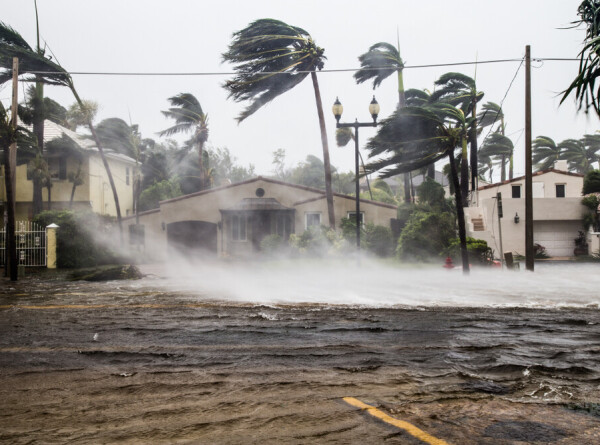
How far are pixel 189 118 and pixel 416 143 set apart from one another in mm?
28661

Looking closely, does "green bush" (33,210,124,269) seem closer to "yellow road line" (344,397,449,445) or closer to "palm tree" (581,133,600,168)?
"yellow road line" (344,397,449,445)

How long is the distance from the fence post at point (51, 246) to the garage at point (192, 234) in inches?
418

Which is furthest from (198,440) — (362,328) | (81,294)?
(81,294)

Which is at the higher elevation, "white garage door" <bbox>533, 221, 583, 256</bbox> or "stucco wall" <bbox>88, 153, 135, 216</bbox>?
"stucco wall" <bbox>88, 153, 135, 216</bbox>

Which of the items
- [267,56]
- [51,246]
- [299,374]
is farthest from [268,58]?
[299,374]

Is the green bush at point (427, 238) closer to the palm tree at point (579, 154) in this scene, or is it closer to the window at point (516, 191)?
the window at point (516, 191)

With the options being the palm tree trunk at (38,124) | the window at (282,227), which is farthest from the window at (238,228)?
the palm tree trunk at (38,124)

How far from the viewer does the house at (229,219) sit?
32219 mm

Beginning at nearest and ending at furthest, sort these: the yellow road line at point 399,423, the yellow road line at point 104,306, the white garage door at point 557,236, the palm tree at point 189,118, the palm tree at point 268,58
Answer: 1. the yellow road line at point 399,423
2. the yellow road line at point 104,306
3. the palm tree at point 268,58
4. the white garage door at point 557,236
5. the palm tree at point 189,118

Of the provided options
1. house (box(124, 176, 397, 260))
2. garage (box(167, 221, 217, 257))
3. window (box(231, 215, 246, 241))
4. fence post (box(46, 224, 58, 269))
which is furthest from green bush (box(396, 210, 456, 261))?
fence post (box(46, 224, 58, 269))

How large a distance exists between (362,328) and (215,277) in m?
11.7

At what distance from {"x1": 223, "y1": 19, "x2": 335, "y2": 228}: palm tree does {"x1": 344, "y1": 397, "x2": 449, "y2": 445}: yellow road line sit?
2424 cm

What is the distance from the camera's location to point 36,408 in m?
4.64

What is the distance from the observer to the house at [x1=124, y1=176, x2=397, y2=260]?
3222cm
